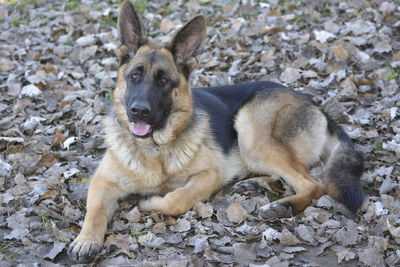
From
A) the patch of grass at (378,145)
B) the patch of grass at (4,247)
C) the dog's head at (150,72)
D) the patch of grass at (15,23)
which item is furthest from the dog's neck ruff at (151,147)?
the patch of grass at (15,23)

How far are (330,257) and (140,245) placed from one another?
1.46 metres

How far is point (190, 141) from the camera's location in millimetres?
4871

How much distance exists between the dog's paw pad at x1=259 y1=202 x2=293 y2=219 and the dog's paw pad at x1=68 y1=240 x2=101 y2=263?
1426 millimetres

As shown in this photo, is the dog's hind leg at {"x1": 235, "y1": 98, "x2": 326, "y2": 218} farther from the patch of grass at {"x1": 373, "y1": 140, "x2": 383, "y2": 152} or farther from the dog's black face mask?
the dog's black face mask

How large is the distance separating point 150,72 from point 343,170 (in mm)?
1996

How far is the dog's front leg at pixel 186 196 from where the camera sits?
4.31 metres

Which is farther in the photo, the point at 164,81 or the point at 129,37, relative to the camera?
the point at 129,37

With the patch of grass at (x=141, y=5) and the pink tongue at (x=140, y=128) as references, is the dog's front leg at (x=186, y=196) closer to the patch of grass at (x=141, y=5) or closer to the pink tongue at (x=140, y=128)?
the pink tongue at (x=140, y=128)

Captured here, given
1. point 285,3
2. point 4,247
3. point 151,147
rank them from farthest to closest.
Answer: point 285,3 < point 151,147 < point 4,247

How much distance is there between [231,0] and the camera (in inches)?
367

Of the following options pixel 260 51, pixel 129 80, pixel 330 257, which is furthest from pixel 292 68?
pixel 330 257

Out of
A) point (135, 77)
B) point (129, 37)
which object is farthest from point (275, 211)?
point (129, 37)

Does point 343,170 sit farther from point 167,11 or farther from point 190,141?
point 167,11

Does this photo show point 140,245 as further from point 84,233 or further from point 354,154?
point 354,154
